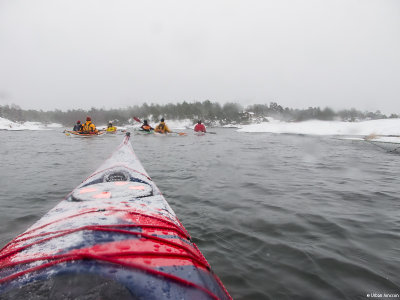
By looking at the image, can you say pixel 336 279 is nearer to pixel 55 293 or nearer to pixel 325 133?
pixel 55 293

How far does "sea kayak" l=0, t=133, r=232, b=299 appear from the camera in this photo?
1.14 metres

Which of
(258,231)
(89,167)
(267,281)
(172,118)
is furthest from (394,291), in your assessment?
(172,118)

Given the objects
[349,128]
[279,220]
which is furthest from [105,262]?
[349,128]

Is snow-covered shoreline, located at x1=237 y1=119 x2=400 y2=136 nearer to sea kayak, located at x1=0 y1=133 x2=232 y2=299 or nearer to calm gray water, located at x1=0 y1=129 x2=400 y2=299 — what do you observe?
calm gray water, located at x1=0 y1=129 x2=400 y2=299

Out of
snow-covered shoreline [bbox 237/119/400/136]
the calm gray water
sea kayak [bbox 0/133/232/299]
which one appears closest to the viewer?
sea kayak [bbox 0/133/232/299]

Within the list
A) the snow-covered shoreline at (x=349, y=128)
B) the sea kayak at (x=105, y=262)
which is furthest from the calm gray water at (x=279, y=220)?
the snow-covered shoreline at (x=349, y=128)

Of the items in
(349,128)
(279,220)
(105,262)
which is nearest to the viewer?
(105,262)

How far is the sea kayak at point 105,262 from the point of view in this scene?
3.75ft

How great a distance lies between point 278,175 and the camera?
6.54 metres

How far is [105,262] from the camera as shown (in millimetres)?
1263

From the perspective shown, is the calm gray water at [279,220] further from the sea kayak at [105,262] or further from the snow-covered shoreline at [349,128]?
the snow-covered shoreline at [349,128]

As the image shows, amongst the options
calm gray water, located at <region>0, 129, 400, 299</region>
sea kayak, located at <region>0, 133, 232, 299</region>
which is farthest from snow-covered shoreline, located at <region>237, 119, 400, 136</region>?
sea kayak, located at <region>0, 133, 232, 299</region>

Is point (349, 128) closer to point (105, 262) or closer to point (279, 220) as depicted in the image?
point (279, 220)

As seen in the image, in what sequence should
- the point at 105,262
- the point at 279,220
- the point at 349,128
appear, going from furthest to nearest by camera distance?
the point at 349,128
the point at 279,220
the point at 105,262
